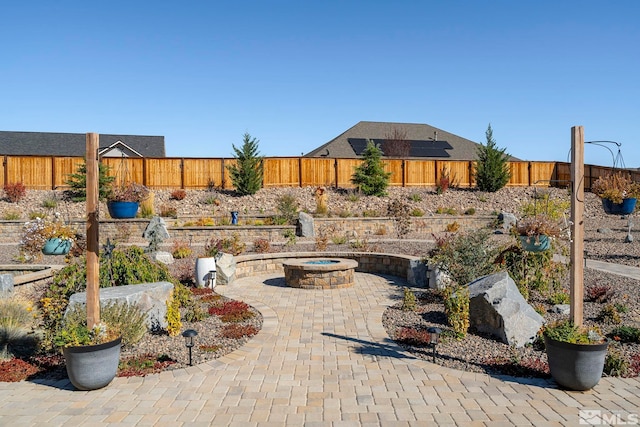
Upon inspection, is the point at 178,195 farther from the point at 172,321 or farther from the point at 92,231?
the point at 92,231

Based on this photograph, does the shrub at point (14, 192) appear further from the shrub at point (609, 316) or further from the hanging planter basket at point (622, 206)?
the shrub at point (609, 316)

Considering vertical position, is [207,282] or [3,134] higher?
[3,134]

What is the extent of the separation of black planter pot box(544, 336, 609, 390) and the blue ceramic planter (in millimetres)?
16576

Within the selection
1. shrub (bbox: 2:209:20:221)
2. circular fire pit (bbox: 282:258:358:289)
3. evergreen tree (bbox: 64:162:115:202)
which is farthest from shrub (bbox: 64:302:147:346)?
evergreen tree (bbox: 64:162:115:202)

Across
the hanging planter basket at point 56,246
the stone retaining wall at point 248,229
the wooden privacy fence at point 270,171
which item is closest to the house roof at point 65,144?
the wooden privacy fence at point 270,171

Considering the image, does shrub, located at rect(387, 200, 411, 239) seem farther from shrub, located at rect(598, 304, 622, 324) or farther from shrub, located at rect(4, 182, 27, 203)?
shrub, located at rect(4, 182, 27, 203)

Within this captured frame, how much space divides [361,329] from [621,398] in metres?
3.22

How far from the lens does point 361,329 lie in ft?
22.0

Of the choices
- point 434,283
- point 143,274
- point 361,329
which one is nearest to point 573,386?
point 361,329

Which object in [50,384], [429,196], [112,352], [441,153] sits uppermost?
[441,153]

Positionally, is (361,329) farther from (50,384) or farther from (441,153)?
(441,153)

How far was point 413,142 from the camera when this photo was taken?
3528 cm

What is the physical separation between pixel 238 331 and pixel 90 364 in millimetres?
2227

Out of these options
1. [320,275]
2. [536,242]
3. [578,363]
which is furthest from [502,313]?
[320,275]
